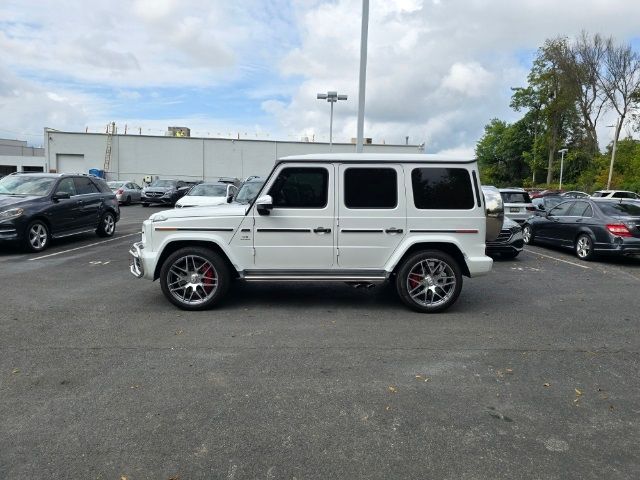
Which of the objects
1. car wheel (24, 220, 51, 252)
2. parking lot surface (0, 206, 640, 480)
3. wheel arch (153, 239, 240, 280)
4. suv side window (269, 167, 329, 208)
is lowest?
parking lot surface (0, 206, 640, 480)

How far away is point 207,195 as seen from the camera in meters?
18.2

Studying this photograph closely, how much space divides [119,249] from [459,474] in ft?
34.7

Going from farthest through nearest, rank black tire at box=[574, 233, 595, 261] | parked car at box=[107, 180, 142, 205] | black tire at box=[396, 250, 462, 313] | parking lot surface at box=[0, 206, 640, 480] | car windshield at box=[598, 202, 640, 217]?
parked car at box=[107, 180, 142, 205]
black tire at box=[574, 233, 595, 261]
car windshield at box=[598, 202, 640, 217]
black tire at box=[396, 250, 462, 313]
parking lot surface at box=[0, 206, 640, 480]

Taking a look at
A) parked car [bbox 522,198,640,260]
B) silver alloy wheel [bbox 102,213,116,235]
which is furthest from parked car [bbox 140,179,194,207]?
parked car [bbox 522,198,640,260]

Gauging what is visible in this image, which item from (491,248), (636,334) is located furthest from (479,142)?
(636,334)

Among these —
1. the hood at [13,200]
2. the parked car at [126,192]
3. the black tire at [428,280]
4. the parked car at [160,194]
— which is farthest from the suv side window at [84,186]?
the parked car at [126,192]

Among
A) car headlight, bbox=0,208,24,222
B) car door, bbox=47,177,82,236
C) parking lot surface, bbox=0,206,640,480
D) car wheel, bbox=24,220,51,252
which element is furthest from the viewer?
car door, bbox=47,177,82,236

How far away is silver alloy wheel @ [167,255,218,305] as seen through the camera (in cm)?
643

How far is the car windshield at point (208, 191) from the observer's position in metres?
18.1

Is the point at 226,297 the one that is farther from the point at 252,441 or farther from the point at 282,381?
the point at 252,441

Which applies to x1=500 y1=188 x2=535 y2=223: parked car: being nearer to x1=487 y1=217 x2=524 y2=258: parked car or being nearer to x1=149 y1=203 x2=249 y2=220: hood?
x1=487 y1=217 x2=524 y2=258: parked car

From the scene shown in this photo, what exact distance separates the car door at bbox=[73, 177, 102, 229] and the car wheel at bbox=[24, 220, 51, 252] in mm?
1294

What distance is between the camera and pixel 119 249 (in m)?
11.9

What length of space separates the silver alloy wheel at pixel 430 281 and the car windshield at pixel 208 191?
12746 mm
